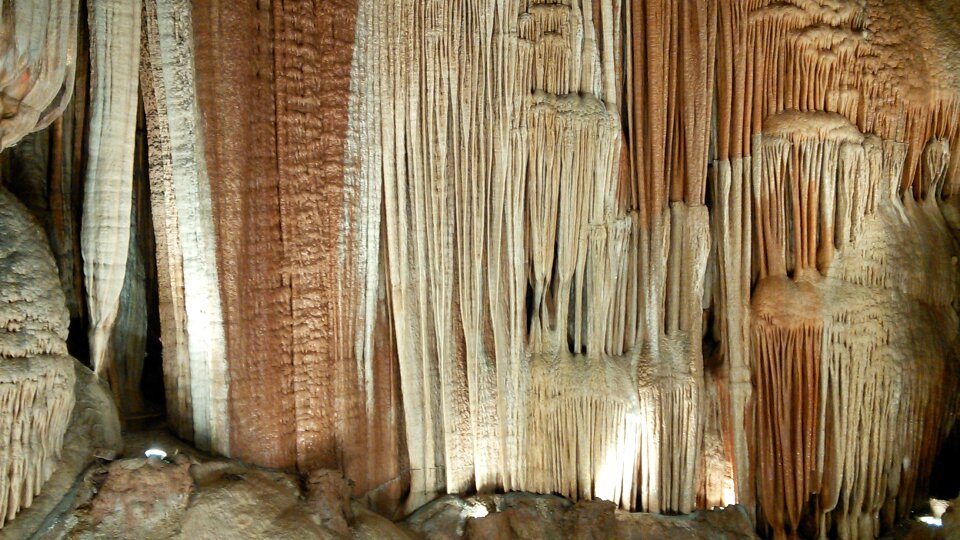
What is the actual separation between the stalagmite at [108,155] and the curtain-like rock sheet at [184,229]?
0.17 m

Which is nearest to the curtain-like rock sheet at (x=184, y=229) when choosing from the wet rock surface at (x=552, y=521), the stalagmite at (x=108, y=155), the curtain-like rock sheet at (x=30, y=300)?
the stalagmite at (x=108, y=155)

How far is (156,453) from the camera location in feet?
14.4

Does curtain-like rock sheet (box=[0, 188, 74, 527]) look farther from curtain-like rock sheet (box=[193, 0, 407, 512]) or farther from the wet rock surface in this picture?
the wet rock surface

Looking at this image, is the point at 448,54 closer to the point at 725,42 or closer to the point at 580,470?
the point at 725,42

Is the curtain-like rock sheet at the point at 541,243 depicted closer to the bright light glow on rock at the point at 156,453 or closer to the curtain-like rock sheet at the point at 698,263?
the curtain-like rock sheet at the point at 698,263

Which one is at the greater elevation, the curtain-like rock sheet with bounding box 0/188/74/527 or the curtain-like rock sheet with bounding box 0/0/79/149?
the curtain-like rock sheet with bounding box 0/0/79/149

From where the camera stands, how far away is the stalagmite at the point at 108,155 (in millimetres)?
4430

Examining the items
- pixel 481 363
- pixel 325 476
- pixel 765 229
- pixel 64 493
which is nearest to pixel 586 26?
pixel 765 229

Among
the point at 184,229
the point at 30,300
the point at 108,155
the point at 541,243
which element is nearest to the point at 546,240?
the point at 541,243

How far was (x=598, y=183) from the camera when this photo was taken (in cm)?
610

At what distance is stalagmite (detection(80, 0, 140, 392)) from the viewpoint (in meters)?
4.43

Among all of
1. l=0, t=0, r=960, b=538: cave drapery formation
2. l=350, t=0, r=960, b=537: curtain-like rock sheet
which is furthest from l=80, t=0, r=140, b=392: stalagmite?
l=350, t=0, r=960, b=537: curtain-like rock sheet

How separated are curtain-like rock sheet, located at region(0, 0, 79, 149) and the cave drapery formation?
491 mm

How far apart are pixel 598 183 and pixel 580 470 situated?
2073mm
